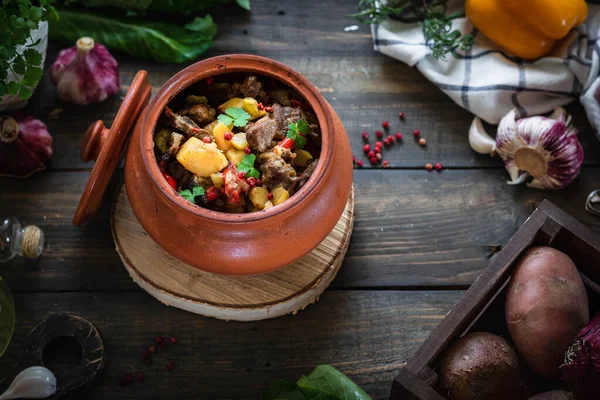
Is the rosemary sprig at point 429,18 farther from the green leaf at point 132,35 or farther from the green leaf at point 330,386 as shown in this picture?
the green leaf at point 330,386

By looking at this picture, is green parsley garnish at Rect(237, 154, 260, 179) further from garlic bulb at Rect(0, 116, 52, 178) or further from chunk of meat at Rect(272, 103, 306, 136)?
garlic bulb at Rect(0, 116, 52, 178)

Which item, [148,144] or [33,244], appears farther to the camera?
[33,244]

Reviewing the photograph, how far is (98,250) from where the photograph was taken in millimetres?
1824

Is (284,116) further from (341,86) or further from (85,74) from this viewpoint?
(85,74)

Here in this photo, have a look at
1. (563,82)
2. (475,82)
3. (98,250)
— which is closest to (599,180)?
(563,82)

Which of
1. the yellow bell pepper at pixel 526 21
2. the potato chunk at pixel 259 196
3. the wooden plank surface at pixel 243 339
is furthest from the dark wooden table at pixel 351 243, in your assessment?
the potato chunk at pixel 259 196

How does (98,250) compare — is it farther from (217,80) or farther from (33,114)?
(217,80)

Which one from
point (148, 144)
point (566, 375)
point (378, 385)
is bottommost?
point (378, 385)

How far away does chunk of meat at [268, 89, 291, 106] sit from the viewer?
1.56 meters

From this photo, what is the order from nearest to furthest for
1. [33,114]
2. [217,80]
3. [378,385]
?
1. [217,80]
2. [378,385]
3. [33,114]

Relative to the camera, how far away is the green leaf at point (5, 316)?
1.62m

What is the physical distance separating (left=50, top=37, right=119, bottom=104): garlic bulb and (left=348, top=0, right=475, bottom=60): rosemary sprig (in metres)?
0.68

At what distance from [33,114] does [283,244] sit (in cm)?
92

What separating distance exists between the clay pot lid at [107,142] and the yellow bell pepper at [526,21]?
907mm
